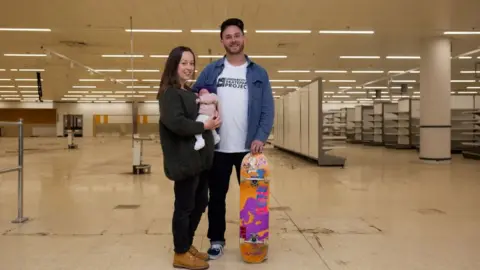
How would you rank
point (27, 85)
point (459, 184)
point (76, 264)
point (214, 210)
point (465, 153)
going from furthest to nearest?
point (27, 85)
point (465, 153)
point (459, 184)
point (214, 210)
point (76, 264)

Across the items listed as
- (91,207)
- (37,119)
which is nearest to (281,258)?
(91,207)

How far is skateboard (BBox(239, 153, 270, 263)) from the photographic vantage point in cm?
264

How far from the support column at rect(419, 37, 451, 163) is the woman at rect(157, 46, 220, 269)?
9.68m

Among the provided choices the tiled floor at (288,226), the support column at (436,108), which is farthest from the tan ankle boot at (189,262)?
the support column at (436,108)

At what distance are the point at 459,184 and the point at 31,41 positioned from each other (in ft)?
39.5

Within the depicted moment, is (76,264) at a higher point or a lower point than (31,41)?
lower

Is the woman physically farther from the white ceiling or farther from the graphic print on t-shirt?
the white ceiling

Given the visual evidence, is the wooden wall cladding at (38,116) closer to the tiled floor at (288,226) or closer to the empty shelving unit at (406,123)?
the empty shelving unit at (406,123)

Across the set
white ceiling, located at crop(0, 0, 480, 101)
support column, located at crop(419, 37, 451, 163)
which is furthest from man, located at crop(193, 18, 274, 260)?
support column, located at crop(419, 37, 451, 163)

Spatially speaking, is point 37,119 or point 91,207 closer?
point 91,207

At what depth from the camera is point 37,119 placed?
4284 centimetres

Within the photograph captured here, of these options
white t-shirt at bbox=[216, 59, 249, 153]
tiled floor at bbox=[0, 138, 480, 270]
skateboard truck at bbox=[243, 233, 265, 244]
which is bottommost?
tiled floor at bbox=[0, 138, 480, 270]

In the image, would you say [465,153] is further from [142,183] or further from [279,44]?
[142,183]

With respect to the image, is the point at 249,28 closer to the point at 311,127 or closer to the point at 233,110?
the point at 311,127
